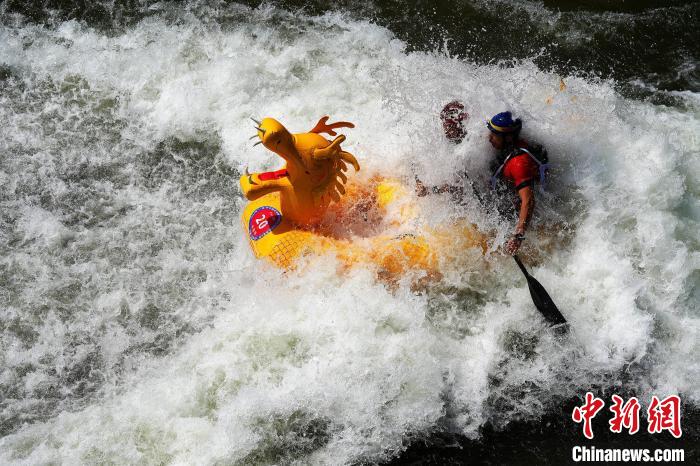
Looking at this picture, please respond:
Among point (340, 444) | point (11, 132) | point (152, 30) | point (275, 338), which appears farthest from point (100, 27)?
point (340, 444)

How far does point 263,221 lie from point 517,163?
1.92 m

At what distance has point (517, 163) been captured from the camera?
4367mm

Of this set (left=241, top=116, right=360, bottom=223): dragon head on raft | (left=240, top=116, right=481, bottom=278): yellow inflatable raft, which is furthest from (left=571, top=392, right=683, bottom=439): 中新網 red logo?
(left=241, top=116, right=360, bottom=223): dragon head on raft

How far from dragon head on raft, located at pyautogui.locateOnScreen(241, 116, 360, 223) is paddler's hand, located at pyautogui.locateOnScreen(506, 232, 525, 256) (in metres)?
1.27

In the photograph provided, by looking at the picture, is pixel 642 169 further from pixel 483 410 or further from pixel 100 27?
pixel 100 27

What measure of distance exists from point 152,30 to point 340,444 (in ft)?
17.5

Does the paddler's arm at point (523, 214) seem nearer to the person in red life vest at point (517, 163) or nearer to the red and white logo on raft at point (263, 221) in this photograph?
the person in red life vest at point (517, 163)

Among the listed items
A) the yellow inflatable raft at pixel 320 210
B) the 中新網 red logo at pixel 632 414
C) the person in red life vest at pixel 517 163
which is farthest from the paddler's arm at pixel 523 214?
the 中新網 red logo at pixel 632 414

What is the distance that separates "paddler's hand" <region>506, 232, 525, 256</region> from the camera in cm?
444

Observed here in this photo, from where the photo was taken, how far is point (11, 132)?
613cm

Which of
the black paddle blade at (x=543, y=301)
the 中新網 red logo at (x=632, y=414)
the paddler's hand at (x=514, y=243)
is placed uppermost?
the paddler's hand at (x=514, y=243)

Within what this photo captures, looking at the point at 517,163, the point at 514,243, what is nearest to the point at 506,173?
the point at 517,163

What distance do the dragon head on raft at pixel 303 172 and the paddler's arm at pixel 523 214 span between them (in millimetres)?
1233

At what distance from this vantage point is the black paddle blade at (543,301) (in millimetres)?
4488
